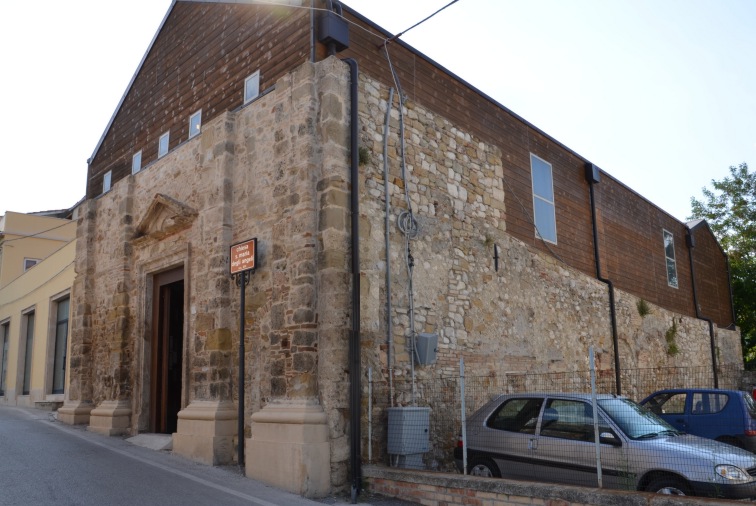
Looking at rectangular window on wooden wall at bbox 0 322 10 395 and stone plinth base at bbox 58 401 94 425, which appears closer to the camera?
stone plinth base at bbox 58 401 94 425

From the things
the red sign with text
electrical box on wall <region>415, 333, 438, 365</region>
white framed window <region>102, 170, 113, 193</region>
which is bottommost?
electrical box on wall <region>415, 333, 438, 365</region>

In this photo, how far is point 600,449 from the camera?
24.6ft

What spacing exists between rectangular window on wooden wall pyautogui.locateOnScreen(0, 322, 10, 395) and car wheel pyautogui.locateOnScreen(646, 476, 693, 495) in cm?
2340

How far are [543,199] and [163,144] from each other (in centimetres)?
859

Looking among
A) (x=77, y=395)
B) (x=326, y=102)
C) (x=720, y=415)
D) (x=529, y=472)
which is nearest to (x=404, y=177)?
(x=326, y=102)

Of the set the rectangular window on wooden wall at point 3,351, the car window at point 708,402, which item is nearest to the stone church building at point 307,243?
the car window at point 708,402

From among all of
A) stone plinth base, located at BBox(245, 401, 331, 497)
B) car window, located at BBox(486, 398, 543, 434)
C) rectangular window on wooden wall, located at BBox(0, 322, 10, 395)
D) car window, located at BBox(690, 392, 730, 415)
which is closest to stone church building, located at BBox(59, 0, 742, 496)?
stone plinth base, located at BBox(245, 401, 331, 497)

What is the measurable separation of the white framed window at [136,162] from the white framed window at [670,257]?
1628 centimetres

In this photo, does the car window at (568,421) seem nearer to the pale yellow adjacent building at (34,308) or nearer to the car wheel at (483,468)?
the car wheel at (483,468)

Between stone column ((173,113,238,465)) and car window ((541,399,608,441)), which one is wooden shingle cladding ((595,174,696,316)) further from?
stone column ((173,113,238,465))

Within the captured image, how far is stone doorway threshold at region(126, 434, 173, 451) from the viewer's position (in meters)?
11.6

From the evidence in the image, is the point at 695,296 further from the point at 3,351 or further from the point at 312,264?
the point at 3,351

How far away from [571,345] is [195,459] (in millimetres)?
8433

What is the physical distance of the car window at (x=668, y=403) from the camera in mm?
10664
